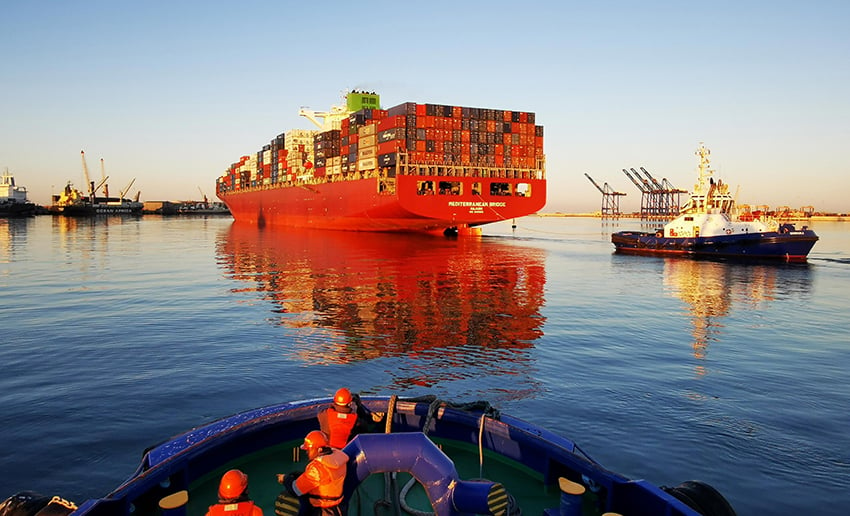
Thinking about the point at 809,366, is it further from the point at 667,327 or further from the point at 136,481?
the point at 136,481

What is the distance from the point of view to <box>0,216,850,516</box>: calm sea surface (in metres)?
9.71

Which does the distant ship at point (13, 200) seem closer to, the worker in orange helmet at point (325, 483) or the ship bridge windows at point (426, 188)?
the ship bridge windows at point (426, 188)

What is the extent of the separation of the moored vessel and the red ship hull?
50162 mm

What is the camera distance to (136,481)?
5.95 metres

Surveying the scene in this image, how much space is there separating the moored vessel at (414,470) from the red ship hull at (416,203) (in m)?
50.2

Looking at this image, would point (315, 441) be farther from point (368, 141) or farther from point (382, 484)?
point (368, 141)

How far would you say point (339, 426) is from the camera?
675 cm

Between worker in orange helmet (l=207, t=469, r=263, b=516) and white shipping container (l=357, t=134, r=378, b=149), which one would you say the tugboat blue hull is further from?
worker in orange helmet (l=207, t=469, r=263, b=516)

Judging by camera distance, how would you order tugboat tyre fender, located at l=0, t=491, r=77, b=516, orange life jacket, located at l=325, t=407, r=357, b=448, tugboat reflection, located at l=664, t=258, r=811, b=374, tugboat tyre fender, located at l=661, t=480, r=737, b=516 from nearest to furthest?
tugboat tyre fender, located at l=0, t=491, r=77, b=516, tugboat tyre fender, located at l=661, t=480, r=737, b=516, orange life jacket, located at l=325, t=407, r=357, b=448, tugboat reflection, located at l=664, t=258, r=811, b=374

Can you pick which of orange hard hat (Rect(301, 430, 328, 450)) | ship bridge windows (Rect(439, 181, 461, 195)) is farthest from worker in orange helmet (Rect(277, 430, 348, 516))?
ship bridge windows (Rect(439, 181, 461, 195))

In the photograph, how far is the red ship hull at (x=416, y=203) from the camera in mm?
58438

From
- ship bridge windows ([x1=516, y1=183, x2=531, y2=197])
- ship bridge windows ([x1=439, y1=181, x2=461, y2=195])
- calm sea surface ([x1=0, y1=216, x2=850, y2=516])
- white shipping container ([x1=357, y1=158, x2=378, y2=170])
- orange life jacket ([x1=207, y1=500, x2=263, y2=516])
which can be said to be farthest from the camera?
ship bridge windows ([x1=516, y1=183, x2=531, y2=197])

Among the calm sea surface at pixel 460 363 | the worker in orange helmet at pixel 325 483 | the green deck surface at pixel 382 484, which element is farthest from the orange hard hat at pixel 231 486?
the calm sea surface at pixel 460 363

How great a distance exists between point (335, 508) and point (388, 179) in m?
56.1
